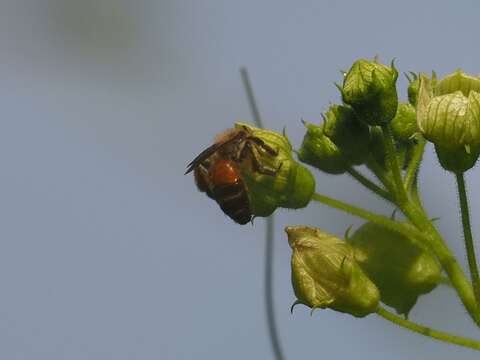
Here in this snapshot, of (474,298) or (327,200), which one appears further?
(327,200)

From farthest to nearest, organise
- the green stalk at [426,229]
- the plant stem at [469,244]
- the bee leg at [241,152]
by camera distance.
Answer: the bee leg at [241,152]
the green stalk at [426,229]
the plant stem at [469,244]

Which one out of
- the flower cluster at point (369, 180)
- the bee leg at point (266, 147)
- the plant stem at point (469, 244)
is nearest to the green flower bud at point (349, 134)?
the flower cluster at point (369, 180)

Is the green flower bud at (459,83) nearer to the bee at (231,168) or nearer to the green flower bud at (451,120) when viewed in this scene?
the green flower bud at (451,120)

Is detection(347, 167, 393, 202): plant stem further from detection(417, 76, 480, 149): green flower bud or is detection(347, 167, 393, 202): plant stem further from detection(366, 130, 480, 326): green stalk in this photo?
detection(417, 76, 480, 149): green flower bud

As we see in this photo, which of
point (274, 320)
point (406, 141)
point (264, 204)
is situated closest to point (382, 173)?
point (406, 141)

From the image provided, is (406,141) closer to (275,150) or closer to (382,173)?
(382,173)

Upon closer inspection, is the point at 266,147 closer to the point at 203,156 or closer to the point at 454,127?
the point at 203,156
